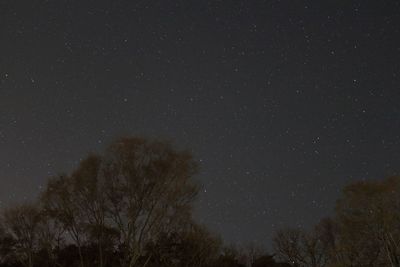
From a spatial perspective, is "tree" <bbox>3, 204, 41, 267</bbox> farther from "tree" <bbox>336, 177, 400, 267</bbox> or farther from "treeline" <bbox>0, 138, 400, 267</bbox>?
"tree" <bbox>336, 177, 400, 267</bbox>

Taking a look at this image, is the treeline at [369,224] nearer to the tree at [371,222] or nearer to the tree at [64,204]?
the tree at [371,222]

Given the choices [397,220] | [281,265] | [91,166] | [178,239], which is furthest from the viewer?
[281,265]

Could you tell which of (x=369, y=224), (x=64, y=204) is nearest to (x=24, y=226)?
(x=64, y=204)

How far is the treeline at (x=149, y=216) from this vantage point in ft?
66.0

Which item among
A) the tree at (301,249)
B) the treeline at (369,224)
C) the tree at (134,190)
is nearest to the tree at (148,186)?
the tree at (134,190)

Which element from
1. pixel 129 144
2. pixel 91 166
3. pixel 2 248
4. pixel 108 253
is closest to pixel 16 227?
pixel 2 248

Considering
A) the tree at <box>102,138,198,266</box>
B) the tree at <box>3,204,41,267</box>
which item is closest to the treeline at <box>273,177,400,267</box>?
the tree at <box>102,138,198,266</box>

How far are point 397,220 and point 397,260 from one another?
2.40 metres

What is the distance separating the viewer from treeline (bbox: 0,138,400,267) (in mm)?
20109

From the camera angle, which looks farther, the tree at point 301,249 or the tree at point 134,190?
the tree at point 301,249

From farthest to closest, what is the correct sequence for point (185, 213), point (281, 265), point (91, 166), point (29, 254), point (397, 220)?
point (281, 265)
point (29, 254)
point (397, 220)
point (91, 166)
point (185, 213)

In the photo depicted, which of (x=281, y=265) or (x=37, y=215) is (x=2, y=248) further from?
(x=281, y=265)

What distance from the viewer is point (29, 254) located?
29.1 meters

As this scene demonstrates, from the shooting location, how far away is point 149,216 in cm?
1953
